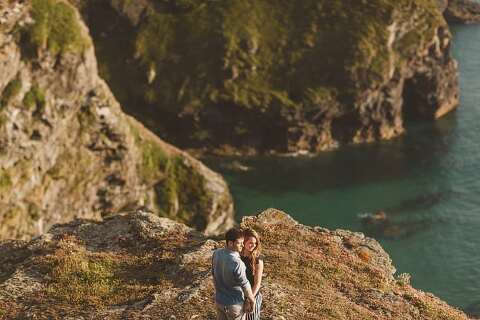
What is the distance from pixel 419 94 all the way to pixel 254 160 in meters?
52.4

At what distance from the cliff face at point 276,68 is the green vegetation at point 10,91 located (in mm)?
65977

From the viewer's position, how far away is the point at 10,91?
8481cm

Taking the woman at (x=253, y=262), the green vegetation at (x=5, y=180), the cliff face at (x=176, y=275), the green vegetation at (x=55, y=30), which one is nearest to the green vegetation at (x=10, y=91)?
the green vegetation at (x=55, y=30)

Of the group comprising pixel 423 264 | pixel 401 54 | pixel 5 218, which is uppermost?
pixel 401 54

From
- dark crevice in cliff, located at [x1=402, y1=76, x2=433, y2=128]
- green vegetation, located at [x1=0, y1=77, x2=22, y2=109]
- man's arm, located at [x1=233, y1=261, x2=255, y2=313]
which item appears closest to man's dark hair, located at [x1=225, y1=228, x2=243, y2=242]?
man's arm, located at [x1=233, y1=261, x2=255, y2=313]

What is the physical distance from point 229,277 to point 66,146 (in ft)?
252

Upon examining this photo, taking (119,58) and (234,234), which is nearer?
(234,234)

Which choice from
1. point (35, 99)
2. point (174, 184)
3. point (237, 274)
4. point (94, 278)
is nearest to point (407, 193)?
point (174, 184)

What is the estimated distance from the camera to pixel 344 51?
156 meters

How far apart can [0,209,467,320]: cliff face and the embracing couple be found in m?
5.38

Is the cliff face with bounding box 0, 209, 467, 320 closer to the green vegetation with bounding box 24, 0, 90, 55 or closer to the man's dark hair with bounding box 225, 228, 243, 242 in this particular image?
the man's dark hair with bounding box 225, 228, 243, 242

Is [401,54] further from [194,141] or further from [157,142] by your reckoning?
[157,142]

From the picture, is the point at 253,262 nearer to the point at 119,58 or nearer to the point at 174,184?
the point at 174,184

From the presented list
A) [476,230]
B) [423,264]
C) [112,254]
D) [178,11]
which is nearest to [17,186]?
[112,254]
